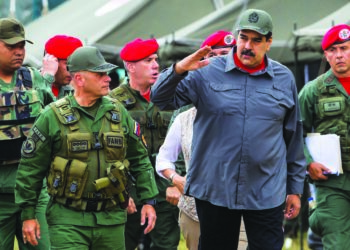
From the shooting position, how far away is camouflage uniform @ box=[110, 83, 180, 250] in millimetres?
8938

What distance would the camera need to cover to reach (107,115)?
23.2 feet

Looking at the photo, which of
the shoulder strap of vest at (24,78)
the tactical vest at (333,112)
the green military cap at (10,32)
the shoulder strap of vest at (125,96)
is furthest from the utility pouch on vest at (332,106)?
the green military cap at (10,32)

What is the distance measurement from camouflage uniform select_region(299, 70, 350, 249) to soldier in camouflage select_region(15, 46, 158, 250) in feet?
7.05

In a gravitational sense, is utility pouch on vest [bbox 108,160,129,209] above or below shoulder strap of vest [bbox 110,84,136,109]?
below

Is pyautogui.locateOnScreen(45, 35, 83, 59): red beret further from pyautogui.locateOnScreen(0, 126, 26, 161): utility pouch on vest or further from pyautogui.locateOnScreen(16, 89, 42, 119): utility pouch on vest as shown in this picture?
pyautogui.locateOnScreen(0, 126, 26, 161): utility pouch on vest

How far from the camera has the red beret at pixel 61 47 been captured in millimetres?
9133

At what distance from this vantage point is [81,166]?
271 inches

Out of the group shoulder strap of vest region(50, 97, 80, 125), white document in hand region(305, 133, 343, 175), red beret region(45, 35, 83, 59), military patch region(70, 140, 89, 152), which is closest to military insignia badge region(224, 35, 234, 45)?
white document in hand region(305, 133, 343, 175)

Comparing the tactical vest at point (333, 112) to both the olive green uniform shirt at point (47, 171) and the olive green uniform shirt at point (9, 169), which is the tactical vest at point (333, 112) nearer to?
the olive green uniform shirt at point (47, 171)

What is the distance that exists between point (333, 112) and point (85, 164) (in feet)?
8.30

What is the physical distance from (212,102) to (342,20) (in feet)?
16.8

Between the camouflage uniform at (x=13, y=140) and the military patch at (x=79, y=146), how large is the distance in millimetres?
974

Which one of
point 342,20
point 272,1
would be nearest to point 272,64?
point 342,20

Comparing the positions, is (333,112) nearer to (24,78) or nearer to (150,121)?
(150,121)
